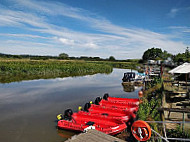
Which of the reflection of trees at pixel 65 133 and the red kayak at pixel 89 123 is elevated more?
the red kayak at pixel 89 123

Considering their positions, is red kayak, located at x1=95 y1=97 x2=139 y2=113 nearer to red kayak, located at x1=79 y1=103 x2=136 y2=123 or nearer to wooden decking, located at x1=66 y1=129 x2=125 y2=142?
red kayak, located at x1=79 y1=103 x2=136 y2=123

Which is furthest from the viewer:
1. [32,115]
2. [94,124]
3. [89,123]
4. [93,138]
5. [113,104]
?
[113,104]

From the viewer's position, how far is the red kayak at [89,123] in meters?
8.21

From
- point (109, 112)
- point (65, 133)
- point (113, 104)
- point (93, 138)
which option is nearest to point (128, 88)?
point (113, 104)

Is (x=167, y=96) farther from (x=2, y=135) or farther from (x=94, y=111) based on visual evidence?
(x=2, y=135)

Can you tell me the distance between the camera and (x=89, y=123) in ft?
27.3

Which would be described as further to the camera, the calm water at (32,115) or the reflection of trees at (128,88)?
the reflection of trees at (128,88)

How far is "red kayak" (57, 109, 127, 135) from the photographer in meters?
8.21

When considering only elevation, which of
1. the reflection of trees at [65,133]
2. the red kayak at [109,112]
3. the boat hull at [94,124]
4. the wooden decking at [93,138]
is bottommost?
the reflection of trees at [65,133]

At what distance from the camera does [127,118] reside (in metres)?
Result: 9.51

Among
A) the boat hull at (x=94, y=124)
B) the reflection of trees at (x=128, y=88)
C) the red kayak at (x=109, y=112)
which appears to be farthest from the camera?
the reflection of trees at (x=128, y=88)

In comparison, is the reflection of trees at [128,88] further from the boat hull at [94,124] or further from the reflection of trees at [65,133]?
the reflection of trees at [65,133]

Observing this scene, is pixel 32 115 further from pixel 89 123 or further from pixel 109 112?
pixel 109 112

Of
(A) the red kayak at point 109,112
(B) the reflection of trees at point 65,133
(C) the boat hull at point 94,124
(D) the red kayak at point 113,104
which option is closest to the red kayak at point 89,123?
(C) the boat hull at point 94,124
